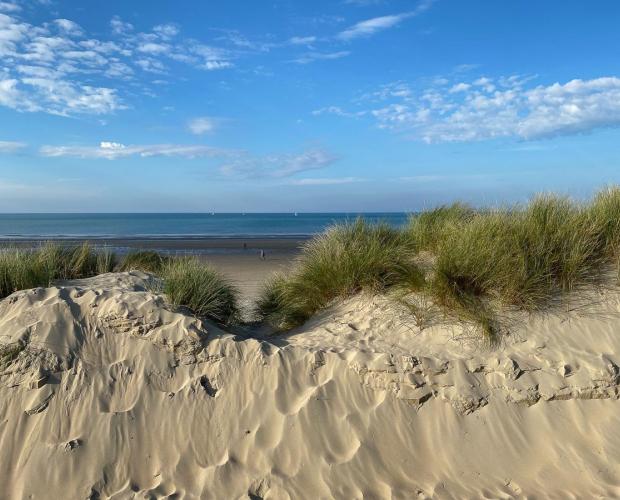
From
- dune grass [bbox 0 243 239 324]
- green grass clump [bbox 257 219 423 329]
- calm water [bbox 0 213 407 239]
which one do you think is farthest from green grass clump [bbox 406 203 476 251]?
dune grass [bbox 0 243 239 324]

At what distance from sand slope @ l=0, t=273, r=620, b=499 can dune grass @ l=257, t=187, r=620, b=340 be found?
0.40 meters

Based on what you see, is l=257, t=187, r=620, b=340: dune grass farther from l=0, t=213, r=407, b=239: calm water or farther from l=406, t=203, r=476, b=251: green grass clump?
l=0, t=213, r=407, b=239: calm water

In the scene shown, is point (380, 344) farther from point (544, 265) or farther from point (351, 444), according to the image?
point (544, 265)

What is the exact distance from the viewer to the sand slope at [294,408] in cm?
404

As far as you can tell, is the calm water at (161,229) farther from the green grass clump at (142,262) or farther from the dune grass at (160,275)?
the green grass clump at (142,262)

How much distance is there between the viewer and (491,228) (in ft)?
20.5

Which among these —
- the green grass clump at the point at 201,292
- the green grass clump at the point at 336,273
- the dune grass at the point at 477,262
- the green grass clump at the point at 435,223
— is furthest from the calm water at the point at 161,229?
the green grass clump at the point at 201,292

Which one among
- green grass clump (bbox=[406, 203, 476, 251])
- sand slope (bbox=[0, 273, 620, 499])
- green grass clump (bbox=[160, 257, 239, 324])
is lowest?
sand slope (bbox=[0, 273, 620, 499])

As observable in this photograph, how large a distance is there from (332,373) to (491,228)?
117 inches

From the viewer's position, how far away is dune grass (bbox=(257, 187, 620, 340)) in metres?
5.48

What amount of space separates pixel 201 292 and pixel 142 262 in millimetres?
3618

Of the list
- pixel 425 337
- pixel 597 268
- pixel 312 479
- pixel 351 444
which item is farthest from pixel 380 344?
pixel 597 268

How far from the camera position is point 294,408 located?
Answer: 15.1 feet

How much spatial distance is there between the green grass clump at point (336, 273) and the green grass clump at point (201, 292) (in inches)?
32.6
